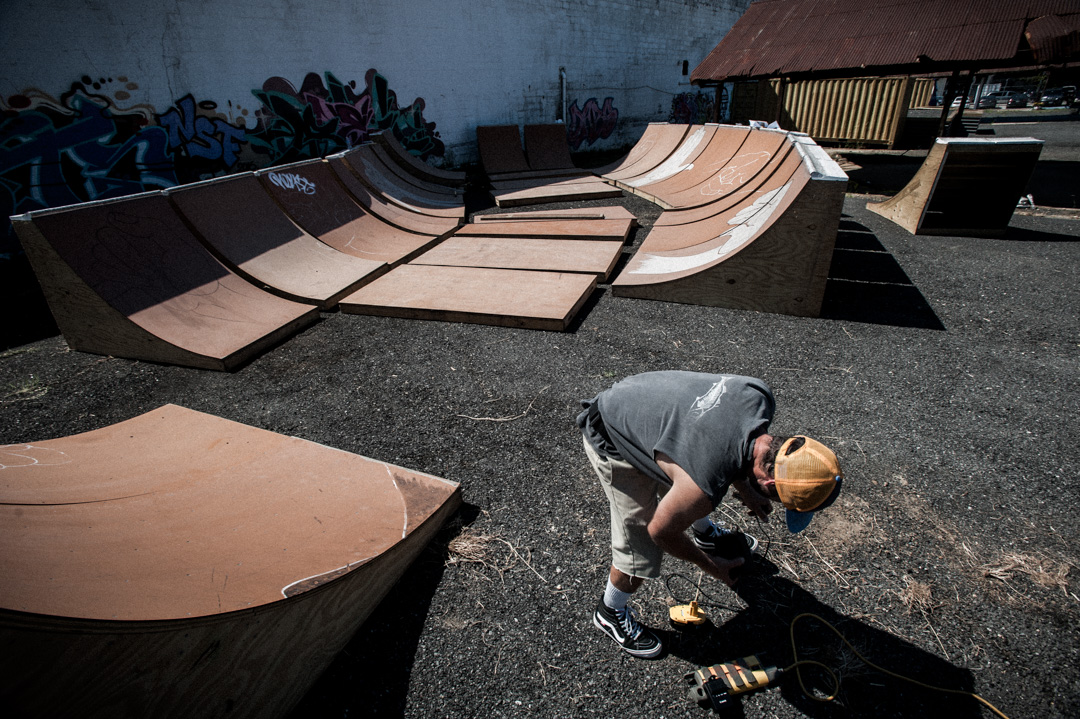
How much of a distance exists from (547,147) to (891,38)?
8.58 meters

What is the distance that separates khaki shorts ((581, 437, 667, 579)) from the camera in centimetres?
210

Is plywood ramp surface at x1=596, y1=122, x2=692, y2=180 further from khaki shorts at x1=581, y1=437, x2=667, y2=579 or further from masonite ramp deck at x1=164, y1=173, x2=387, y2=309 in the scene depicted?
khaki shorts at x1=581, y1=437, x2=667, y2=579

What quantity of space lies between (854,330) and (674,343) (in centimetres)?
184

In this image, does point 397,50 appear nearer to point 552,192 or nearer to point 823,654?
point 552,192

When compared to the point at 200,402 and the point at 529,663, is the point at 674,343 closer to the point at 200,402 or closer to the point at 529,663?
the point at 529,663

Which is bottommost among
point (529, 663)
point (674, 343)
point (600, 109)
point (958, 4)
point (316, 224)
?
point (529, 663)

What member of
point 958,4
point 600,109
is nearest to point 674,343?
point 958,4

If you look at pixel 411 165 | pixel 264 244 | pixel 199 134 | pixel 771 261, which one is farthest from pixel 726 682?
pixel 411 165

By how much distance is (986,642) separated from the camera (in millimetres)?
2242

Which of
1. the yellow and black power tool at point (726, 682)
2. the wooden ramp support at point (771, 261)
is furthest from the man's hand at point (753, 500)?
the wooden ramp support at point (771, 261)

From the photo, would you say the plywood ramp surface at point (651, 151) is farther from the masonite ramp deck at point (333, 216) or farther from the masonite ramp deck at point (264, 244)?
the masonite ramp deck at point (264, 244)

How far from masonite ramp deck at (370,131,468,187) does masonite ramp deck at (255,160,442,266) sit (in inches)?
125

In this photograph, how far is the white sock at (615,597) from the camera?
2234 millimetres

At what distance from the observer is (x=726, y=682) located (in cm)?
205
